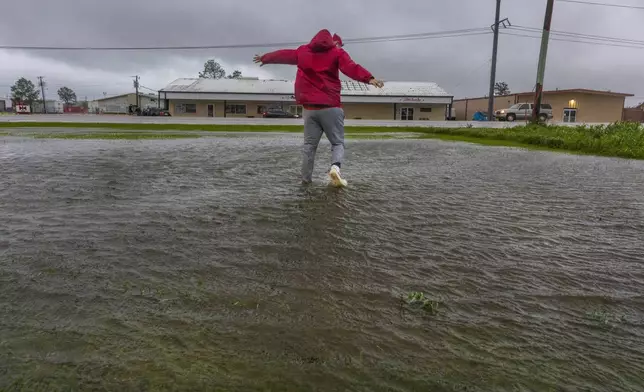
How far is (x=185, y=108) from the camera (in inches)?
2389

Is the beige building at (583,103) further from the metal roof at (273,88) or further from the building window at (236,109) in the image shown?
the building window at (236,109)

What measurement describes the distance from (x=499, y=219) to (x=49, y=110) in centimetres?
10877

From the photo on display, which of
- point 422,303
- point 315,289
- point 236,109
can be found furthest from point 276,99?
point 422,303

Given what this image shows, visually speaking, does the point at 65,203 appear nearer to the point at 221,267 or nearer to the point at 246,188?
the point at 246,188

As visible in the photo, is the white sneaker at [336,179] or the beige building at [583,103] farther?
the beige building at [583,103]

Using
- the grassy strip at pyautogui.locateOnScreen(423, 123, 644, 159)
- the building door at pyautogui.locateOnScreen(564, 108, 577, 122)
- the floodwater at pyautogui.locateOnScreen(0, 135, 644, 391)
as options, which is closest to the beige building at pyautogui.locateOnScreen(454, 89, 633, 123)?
the building door at pyautogui.locateOnScreen(564, 108, 577, 122)

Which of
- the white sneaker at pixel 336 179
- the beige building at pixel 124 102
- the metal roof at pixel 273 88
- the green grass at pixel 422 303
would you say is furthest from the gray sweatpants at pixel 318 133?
the beige building at pixel 124 102

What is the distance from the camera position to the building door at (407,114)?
61134mm

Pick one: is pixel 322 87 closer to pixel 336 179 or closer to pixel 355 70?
pixel 355 70

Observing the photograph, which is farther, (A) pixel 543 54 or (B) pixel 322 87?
(A) pixel 543 54

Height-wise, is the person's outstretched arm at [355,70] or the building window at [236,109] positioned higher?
the building window at [236,109]

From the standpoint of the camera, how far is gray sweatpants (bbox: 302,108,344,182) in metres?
5.55

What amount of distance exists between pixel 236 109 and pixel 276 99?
733 cm

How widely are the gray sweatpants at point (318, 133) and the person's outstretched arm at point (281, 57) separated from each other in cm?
78
